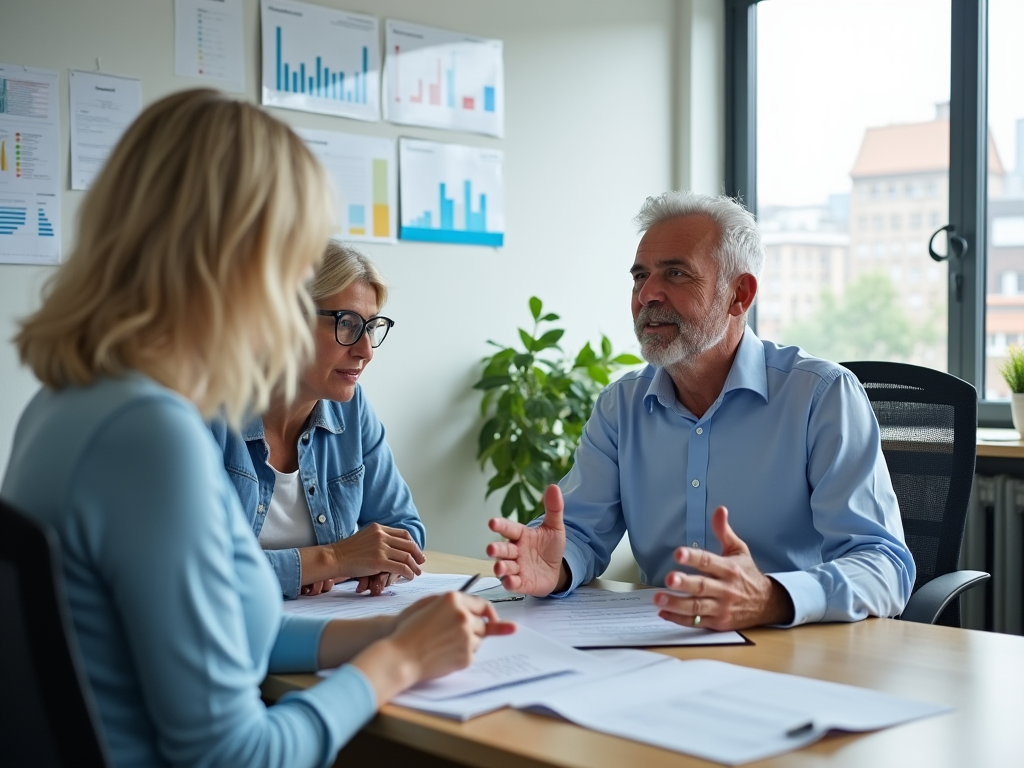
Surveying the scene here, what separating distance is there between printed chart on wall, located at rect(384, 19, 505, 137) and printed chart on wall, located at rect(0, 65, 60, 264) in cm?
101

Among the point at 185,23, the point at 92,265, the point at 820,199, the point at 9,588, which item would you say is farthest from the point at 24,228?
the point at 820,199

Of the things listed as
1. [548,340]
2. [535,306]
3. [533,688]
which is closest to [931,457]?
[533,688]

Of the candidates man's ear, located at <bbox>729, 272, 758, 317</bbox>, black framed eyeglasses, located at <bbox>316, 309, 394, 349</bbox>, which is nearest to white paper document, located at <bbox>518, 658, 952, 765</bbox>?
black framed eyeglasses, located at <bbox>316, 309, 394, 349</bbox>

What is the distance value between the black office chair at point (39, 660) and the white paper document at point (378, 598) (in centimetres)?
72

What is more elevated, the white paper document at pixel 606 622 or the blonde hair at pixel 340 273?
the blonde hair at pixel 340 273

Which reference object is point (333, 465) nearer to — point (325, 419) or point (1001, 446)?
point (325, 419)

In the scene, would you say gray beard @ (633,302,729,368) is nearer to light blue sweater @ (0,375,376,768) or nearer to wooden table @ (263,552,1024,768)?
wooden table @ (263,552,1024,768)

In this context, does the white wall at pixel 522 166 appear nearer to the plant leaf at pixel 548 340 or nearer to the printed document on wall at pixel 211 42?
the printed document on wall at pixel 211 42

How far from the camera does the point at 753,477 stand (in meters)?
1.99

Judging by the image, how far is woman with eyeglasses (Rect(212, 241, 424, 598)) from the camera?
1816 millimetres

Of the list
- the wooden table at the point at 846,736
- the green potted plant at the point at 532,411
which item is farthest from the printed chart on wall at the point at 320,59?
the wooden table at the point at 846,736

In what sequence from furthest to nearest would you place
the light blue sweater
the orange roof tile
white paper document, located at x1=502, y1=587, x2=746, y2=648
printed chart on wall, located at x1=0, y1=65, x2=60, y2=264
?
the orange roof tile < printed chart on wall, located at x1=0, y1=65, x2=60, y2=264 < white paper document, located at x1=502, y1=587, x2=746, y2=648 < the light blue sweater

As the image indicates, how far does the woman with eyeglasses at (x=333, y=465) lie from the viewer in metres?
1.82

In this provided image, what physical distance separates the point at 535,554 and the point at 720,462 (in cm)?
45
